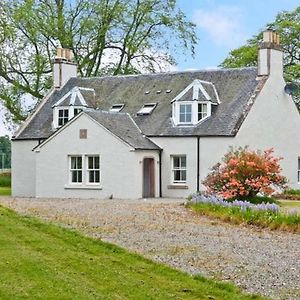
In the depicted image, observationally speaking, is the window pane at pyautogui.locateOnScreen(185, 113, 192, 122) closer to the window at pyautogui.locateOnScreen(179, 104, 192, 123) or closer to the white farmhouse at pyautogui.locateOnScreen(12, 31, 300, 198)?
the window at pyautogui.locateOnScreen(179, 104, 192, 123)

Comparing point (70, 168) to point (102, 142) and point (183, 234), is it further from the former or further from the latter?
point (183, 234)

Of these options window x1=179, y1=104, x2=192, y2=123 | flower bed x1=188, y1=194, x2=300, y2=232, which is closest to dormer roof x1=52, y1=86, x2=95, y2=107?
window x1=179, y1=104, x2=192, y2=123

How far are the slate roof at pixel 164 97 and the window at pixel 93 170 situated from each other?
321 cm

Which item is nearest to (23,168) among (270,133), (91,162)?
(91,162)

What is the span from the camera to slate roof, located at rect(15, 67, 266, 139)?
116 feet

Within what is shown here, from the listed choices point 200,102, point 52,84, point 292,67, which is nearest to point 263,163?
point 200,102

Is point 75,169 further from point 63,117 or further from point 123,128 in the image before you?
point 63,117

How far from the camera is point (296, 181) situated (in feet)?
131

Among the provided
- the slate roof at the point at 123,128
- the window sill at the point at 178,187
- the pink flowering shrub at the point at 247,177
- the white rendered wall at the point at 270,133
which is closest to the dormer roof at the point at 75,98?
the slate roof at the point at 123,128

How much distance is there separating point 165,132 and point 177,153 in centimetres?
129

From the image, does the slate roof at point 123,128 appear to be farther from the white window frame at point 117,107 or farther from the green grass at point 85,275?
the green grass at point 85,275

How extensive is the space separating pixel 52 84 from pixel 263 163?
75.7 ft

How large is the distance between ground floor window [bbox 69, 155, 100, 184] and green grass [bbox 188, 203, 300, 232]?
40.1 feet

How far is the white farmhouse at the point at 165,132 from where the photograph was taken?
34.7 meters
